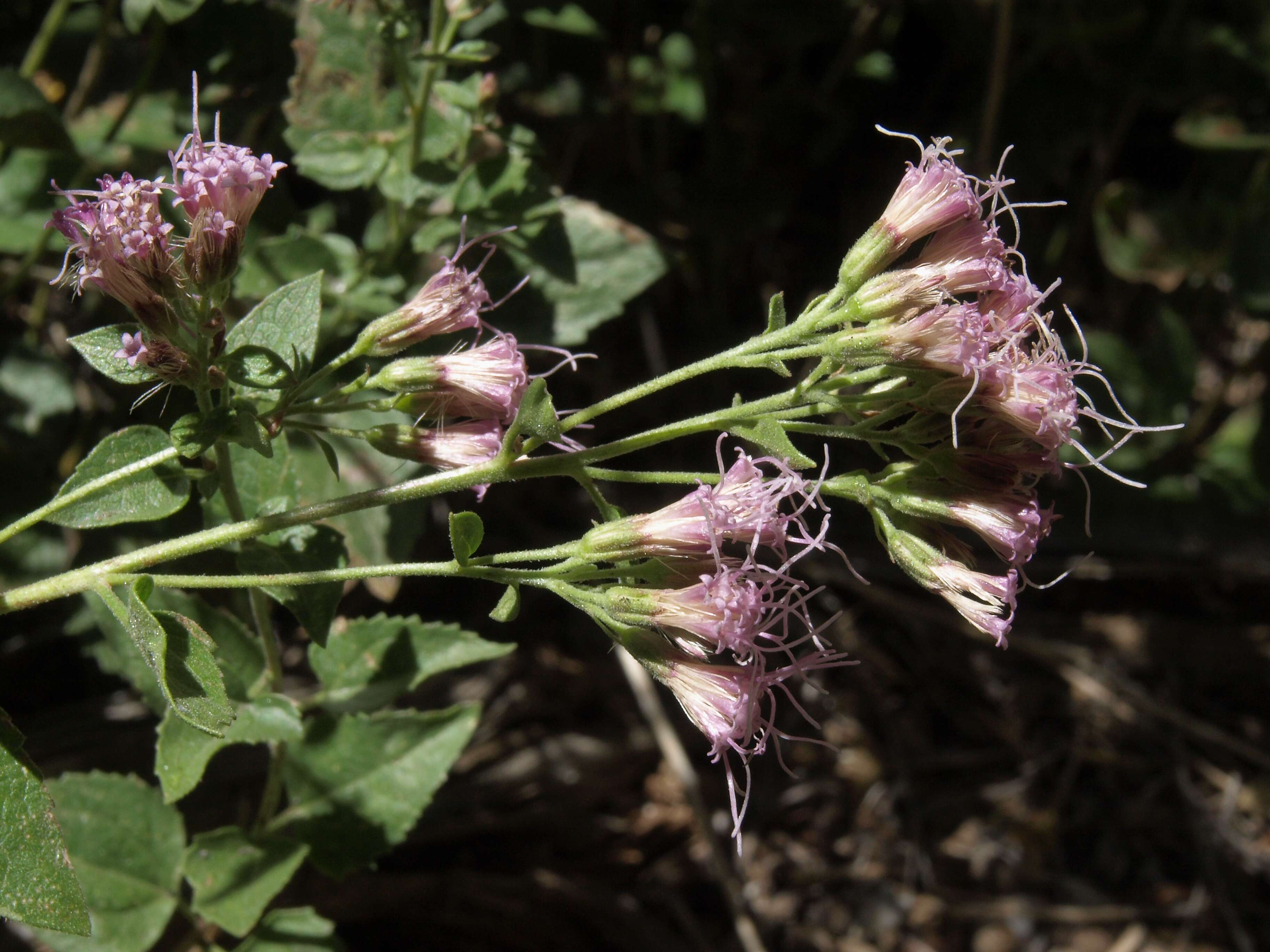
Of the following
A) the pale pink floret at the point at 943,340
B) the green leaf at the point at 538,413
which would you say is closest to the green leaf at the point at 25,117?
the green leaf at the point at 538,413

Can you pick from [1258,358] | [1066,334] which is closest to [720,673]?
[1066,334]

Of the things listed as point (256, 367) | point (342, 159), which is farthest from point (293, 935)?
point (342, 159)

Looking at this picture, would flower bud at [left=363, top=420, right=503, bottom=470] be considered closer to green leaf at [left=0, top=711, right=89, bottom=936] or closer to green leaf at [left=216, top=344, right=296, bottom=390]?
green leaf at [left=216, top=344, right=296, bottom=390]

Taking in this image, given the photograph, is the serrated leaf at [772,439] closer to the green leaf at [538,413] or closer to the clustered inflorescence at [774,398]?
the clustered inflorescence at [774,398]

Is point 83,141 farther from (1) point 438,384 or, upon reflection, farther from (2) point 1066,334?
(2) point 1066,334

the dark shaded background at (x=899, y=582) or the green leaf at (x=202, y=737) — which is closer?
the green leaf at (x=202, y=737)

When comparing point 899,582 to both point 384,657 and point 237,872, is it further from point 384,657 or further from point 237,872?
point 237,872

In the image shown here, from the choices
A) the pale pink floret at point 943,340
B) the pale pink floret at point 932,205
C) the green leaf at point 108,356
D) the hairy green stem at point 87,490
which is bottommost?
the pale pink floret at point 943,340
